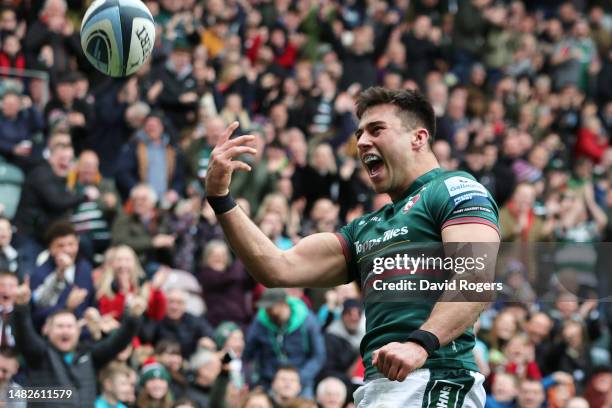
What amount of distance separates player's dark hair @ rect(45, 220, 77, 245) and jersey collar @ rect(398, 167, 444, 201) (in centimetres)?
553

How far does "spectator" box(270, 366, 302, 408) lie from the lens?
34.3 feet

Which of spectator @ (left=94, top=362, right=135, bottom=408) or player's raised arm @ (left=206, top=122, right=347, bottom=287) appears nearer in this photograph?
player's raised arm @ (left=206, top=122, right=347, bottom=287)

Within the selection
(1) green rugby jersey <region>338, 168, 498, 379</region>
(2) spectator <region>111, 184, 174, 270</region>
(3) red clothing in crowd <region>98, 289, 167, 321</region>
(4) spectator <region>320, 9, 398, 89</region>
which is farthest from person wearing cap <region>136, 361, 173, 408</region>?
(4) spectator <region>320, 9, 398, 89</region>

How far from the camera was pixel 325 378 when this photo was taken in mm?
11008

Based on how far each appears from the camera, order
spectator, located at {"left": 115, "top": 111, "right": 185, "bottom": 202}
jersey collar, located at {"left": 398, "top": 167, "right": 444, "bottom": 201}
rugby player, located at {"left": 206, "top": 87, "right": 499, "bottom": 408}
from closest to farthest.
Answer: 1. rugby player, located at {"left": 206, "top": 87, "right": 499, "bottom": 408}
2. jersey collar, located at {"left": 398, "top": 167, "right": 444, "bottom": 201}
3. spectator, located at {"left": 115, "top": 111, "right": 185, "bottom": 202}

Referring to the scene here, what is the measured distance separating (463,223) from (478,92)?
14.2m

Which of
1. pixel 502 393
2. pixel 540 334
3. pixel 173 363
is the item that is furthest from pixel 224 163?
pixel 540 334

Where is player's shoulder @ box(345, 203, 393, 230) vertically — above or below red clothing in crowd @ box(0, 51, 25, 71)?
below

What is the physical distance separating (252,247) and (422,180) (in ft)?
2.85

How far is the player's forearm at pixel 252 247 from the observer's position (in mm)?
5891

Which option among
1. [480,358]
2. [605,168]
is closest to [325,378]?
[480,358]

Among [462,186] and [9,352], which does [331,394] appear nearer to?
[9,352]

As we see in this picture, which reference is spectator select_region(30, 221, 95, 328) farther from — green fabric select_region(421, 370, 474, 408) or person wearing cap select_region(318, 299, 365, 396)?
green fabric select_region(421, 370, 474, 408)

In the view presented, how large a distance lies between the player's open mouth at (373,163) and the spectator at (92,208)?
20.5ft
